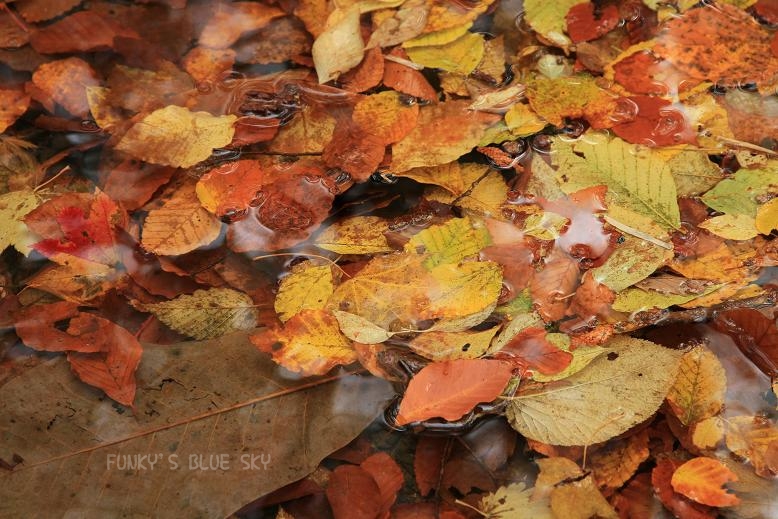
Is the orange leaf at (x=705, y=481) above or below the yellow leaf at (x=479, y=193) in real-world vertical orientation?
below

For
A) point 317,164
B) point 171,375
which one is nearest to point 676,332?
point 317,164

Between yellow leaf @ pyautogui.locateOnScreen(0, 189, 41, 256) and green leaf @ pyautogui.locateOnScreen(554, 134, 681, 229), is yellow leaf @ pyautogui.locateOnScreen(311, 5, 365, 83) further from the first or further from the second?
yellow leaf @ pyautogui.locateOnScreen(0, 189, 41, 256)

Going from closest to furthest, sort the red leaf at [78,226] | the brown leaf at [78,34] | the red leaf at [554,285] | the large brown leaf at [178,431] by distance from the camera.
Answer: the large brown leaf at [178,431] < the red leaf at [554,285] < the red leaf at [78,226] < the brown leaf at [78,34]

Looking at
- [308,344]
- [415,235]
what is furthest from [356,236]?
[308,344]

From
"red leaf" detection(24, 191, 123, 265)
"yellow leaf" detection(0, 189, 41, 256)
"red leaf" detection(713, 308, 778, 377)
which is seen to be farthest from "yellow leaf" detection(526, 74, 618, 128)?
"yellow leaf" detection(0, 189, 41, 256)

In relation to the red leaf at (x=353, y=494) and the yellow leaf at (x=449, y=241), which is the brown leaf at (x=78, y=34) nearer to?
the yellow leaf at (x=449, y=241)

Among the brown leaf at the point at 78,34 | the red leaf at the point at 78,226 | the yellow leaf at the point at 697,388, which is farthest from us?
the brown leaf at the point at 78,34

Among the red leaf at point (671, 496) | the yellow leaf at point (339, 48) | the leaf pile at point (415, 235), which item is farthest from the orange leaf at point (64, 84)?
the red leaf at point (671, 496)
